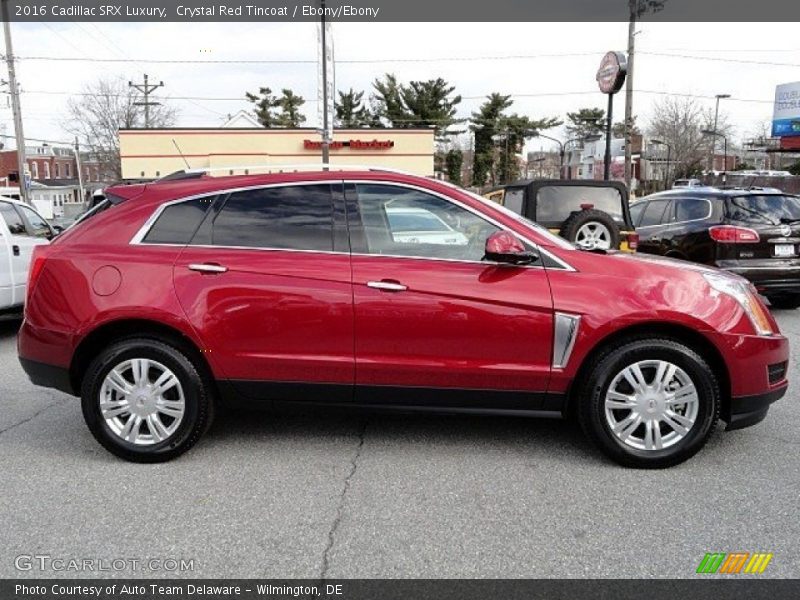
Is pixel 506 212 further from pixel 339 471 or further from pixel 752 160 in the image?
pixel 752 160

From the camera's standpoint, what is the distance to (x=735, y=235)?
8070 millimetres

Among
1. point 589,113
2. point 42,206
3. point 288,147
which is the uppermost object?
point 589,113

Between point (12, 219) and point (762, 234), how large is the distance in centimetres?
920

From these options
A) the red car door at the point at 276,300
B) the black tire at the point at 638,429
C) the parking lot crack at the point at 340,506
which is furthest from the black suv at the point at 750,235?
the red car door at the point at 276,300

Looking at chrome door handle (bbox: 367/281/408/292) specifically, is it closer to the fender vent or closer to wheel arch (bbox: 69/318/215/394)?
wheel arch (bbox: 69/318/215/394)

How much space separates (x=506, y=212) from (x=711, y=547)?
82.7 inches

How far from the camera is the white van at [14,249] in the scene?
741cm

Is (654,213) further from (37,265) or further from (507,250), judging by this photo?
(37,265)

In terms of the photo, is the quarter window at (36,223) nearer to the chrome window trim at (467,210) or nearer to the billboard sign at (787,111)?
the chrome window trim at (467,210)

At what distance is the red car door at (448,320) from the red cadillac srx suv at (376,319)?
0.01 metres

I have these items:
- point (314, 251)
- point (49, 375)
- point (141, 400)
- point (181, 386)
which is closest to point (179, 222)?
point (314, 251)

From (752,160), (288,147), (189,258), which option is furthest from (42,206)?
(752,160)

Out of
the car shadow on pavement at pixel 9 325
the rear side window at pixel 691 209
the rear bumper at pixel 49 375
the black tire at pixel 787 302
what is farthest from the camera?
the black tire at pixel 787 302

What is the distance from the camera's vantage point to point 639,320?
3.68m
